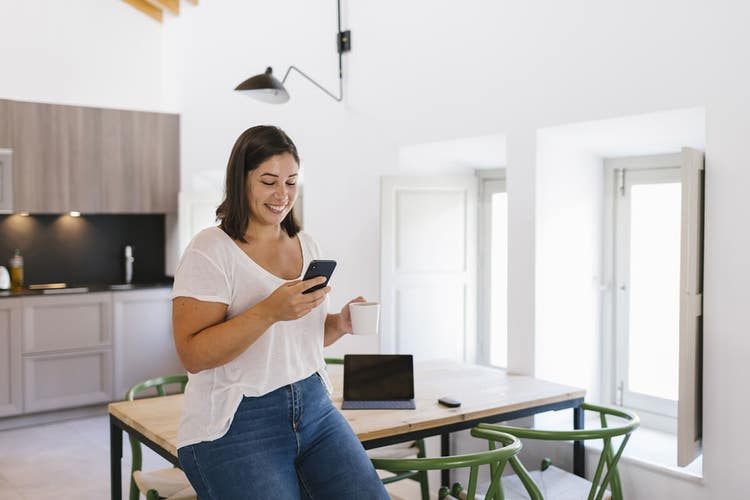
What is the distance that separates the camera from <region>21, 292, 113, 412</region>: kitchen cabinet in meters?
5.43

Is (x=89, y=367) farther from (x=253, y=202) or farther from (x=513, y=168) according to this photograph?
(x=253, y=202)

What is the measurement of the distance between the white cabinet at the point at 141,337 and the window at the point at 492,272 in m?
2.59

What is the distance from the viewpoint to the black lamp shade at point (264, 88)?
3938mm

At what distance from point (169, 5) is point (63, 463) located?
11.4 feet

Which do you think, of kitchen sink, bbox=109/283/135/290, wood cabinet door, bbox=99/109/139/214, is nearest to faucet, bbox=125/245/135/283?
kitchen sink, bbox=109/283/135/290

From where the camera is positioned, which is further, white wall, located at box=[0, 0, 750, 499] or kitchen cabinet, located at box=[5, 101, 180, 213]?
kitchen cabinet, located at box=[5, 101, 180, 213]

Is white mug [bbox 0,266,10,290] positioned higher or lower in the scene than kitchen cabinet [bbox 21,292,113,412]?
higher

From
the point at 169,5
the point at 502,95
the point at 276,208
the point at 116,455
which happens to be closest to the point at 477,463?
the point at 276,208

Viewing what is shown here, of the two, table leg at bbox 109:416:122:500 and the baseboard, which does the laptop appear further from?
the baseboard

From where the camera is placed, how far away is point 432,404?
9.52ft

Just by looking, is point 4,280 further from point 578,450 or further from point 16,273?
point 578,450

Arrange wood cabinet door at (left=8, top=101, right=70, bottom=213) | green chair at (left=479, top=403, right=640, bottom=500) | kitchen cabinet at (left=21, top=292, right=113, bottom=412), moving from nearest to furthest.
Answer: green chair at (left=479, top=403, right=640, bottom=500), kitchen cabinet at (left=21, top=292, right=113, bottom=412), wood cabinet door at (left=8, top=101, right=70, bottom=213)

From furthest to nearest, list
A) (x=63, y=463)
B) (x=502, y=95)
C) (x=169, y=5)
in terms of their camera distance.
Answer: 1. (x=169, y=5)
2. (x=63, y=463)
3. (x=502, y=95)

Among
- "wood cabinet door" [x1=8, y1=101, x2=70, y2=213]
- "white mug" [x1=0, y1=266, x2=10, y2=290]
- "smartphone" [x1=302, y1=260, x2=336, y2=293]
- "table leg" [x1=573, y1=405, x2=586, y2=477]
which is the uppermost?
"wood cabinet door" [x1=8, y1=101, x2=70, y2=213]
